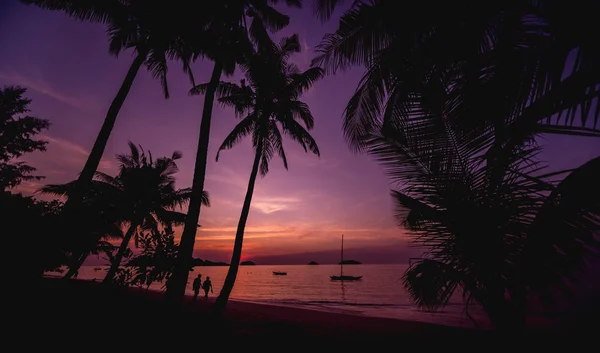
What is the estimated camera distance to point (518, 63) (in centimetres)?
261

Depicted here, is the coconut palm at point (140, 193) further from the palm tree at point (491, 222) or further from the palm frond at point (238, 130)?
the palm tree at point (491, 222)

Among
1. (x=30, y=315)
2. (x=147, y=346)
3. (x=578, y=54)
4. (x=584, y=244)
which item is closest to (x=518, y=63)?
(x=578, y=54)

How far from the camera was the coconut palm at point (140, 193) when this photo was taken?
19031 mm

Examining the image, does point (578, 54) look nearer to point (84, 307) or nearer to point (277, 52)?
point (84, 307)

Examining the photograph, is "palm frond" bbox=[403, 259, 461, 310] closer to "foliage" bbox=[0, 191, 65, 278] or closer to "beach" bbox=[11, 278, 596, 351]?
"beach" bbox=[11, 278, 596, 351]

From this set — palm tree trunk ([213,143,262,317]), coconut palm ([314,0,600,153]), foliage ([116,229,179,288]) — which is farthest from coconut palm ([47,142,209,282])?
coconut palm ([314,0,600,153])

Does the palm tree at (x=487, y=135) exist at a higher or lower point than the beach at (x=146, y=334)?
higher

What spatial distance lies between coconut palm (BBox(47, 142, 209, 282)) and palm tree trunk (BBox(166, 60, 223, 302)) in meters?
13.3

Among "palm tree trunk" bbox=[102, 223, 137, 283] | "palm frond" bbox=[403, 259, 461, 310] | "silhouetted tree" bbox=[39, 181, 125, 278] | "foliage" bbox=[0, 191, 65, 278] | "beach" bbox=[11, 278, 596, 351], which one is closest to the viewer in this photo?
"palm frond" bbox=[403, 259, 461, 310]

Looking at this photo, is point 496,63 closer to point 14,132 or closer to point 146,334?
point 146,334

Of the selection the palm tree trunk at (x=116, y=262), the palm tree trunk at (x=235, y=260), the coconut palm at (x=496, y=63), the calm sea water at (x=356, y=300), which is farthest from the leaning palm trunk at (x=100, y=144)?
the palm tree trunk at (x=116, y=262)

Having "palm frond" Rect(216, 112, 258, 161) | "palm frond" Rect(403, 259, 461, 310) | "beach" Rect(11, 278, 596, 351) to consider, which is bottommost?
"beach" Rect(11, 278, 596, 351)

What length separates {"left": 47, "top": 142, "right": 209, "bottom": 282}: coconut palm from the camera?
19.0 metres

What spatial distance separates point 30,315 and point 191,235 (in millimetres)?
3340
